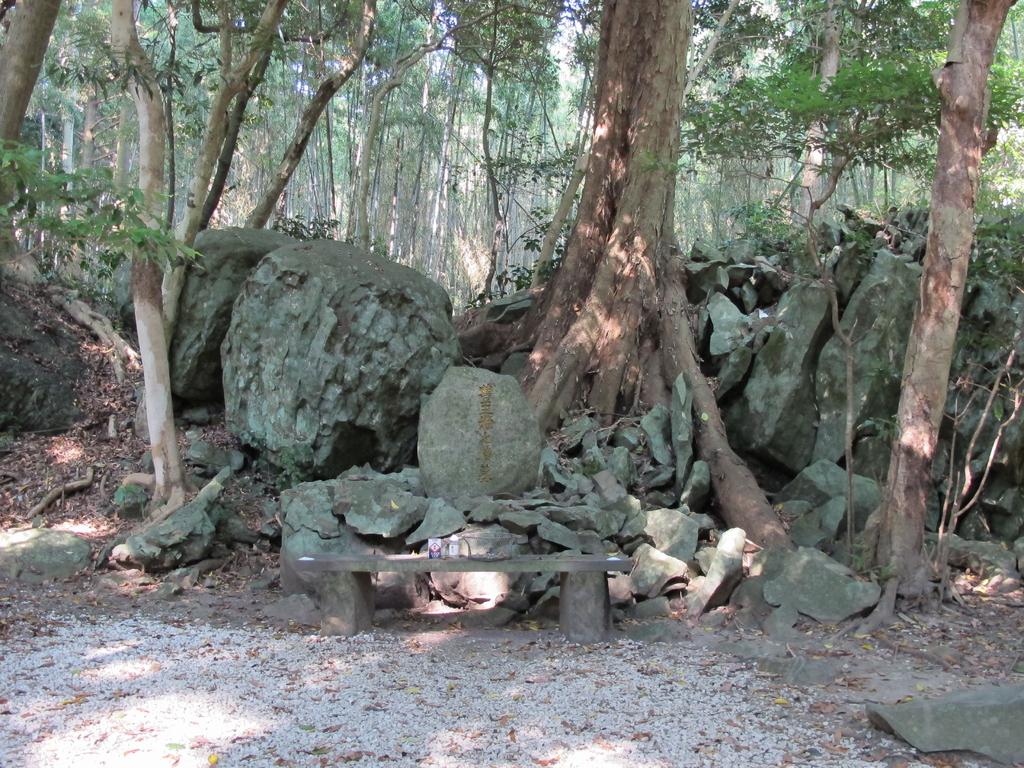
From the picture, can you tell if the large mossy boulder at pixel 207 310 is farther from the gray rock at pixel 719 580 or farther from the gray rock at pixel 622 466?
the gray rock at pixel 719 580

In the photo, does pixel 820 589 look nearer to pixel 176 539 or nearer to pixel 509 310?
pixel 176 539

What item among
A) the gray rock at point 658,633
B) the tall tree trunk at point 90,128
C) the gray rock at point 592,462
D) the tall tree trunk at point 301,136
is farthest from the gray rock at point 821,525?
the tall tree trunk at point 90,128

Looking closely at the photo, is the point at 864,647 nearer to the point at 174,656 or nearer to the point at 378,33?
the point at 174,656

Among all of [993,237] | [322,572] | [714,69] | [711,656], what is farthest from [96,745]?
[714,69]

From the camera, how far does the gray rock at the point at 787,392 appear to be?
7.41 m

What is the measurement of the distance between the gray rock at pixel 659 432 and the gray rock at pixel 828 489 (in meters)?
0.96

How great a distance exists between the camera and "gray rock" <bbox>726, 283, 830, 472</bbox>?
7.41 meters

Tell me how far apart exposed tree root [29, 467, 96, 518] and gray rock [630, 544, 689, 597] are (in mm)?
4722

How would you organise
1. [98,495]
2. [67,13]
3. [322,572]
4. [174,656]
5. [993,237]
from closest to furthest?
[174,656] → [322,572] → [993,237] → [98,495] → [67,13]

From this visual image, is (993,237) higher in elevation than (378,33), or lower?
lower

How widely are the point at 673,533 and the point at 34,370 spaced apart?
6.15m

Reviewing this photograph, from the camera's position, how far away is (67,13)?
15172 millimetres

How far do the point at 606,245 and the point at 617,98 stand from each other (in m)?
1.46

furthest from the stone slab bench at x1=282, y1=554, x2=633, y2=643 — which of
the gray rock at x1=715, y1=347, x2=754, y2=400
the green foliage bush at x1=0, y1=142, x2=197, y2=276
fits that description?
the gray rock at x1=715, y1=347, x2=754, y2=400
